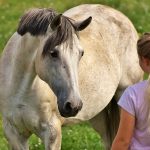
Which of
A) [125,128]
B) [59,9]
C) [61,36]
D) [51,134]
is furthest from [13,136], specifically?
[59,9]

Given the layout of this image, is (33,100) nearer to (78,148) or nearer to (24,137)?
(24,137)

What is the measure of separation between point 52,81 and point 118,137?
1.20 meters

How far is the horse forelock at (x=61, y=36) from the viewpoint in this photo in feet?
18.0

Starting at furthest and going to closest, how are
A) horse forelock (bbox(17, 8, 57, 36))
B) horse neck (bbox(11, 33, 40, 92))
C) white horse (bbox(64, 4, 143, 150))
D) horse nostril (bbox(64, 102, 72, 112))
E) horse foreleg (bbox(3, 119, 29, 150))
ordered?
white horse (bbox(64, 4, 143, 150)) → horse foreleg (bbox(3, 119, 29, 150)) → horse neck (bbox(11, 33, 40, 92)) → horse forelock (bbox(17, 8, 57, 36)) → horse nostril (bbox(64, 102, 72, 112))

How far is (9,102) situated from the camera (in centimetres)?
623

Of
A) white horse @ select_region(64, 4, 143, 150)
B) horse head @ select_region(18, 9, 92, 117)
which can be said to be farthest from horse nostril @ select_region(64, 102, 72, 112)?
white horse @ select_region(64, 4, 143, 150)

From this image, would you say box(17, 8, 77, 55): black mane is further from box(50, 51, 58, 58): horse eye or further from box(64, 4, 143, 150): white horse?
box(64, 4, 143, 150): white horse

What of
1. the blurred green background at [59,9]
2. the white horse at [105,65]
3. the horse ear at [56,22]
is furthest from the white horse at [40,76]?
the blurred green background at [59,9]

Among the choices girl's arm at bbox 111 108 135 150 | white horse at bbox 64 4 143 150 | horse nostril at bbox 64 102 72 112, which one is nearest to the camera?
girl's arm at bbox 111 108 135 150

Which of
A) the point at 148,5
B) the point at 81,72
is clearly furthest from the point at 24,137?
the point at 148,5

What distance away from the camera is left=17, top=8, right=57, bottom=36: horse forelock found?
568 centimetres

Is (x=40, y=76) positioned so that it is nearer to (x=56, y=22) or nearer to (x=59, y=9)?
(x=56, y=22)

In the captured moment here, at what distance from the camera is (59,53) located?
546 centimetres

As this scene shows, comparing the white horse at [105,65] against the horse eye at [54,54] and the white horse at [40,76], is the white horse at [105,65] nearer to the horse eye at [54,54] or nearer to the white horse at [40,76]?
the white horse at [40,76]
